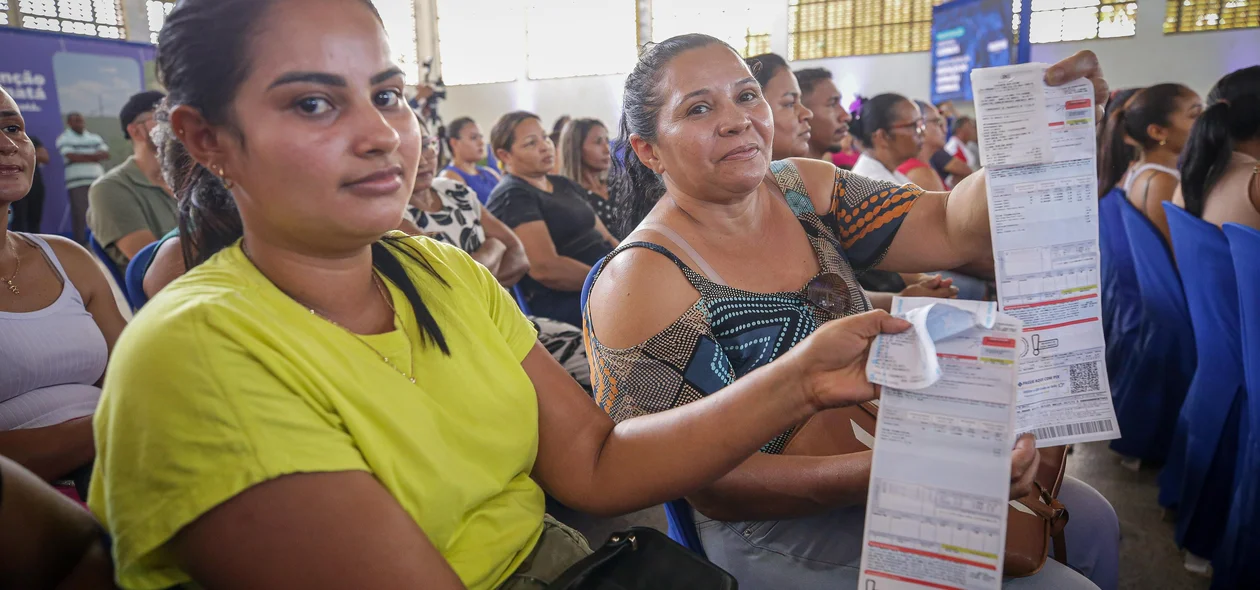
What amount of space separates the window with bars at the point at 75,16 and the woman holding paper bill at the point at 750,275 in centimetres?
798

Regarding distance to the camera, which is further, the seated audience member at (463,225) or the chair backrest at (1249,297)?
the seated audience member at (463,225)

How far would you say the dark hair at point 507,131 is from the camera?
15.0 feet

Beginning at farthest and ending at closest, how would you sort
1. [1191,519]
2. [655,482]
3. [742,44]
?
1. [742,44]
2. [1191,519]
3. [655,482]

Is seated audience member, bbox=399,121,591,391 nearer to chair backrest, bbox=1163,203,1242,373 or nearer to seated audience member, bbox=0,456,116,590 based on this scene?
chair backrest, bbox=1163,203,1242,373

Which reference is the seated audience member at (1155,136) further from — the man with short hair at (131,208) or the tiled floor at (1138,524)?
the man with short hair at (131,208)

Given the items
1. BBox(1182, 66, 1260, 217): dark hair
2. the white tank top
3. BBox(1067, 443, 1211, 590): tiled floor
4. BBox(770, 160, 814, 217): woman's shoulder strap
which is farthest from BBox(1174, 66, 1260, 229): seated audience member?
the white tank top

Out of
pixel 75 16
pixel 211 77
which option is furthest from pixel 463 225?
pixel 75 16

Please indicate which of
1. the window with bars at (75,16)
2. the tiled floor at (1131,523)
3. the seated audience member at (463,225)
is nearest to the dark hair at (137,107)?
the seated audience member at (463,225)

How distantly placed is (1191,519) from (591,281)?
2256mm

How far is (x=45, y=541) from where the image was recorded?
2.67 ft

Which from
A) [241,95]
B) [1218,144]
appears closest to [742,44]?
[1218,144]

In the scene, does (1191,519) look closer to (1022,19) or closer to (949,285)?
(949,285)

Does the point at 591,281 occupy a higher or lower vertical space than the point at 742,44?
lower

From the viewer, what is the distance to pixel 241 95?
2.99 ft
